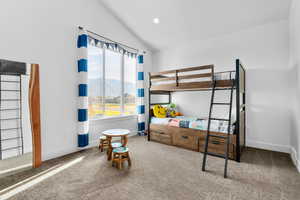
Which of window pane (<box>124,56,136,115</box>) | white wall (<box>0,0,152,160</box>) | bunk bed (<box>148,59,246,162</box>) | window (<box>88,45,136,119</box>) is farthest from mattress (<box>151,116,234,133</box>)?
white wall (<box>0,0,152,160</box>)

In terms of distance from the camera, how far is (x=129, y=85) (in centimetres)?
466

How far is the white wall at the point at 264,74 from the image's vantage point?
126 inches

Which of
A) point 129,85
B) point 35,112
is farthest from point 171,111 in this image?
point 35,112

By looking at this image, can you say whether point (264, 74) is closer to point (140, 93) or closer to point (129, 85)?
point (140, 93)

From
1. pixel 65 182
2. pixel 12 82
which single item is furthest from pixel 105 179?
pixel 12 82

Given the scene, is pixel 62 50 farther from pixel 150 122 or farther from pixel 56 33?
pixel 150 122

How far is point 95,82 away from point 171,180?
2.79m

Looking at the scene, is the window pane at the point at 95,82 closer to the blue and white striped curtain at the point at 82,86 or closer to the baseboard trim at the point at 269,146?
the blue and white striped curtain at the point at 82,86

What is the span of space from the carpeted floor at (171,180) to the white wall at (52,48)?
549mm

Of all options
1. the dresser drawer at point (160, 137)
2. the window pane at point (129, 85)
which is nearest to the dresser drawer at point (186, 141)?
the dresser drawer at point (160, 137)

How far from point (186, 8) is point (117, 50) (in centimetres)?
199

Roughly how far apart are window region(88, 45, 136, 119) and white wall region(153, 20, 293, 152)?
250 centimetres

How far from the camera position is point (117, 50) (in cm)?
414

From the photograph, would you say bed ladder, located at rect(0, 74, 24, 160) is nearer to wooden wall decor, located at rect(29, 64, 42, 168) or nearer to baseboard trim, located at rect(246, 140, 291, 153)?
wooden wall decor, located at rect(29, 64, 42, 168)
